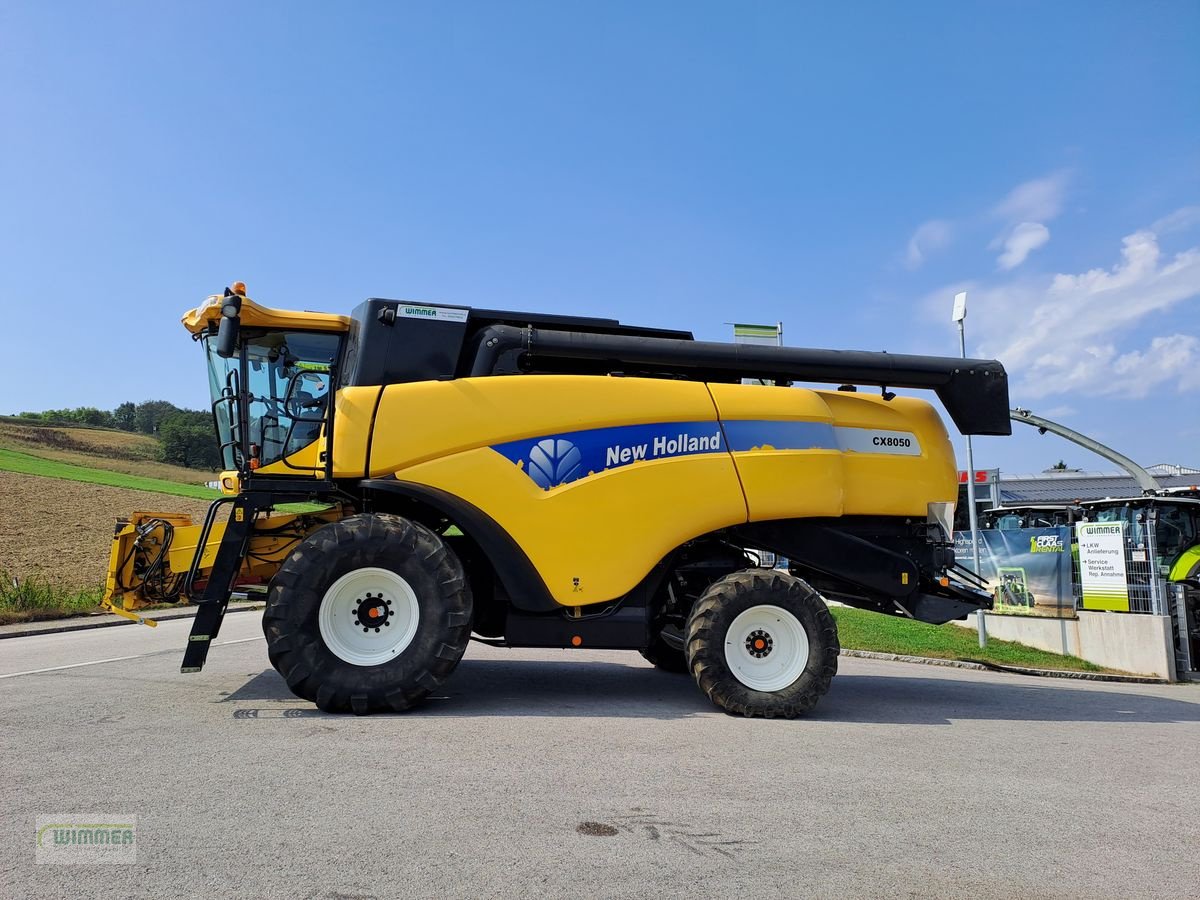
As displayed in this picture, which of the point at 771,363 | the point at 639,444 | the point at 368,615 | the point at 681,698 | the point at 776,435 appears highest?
the point at 771,363

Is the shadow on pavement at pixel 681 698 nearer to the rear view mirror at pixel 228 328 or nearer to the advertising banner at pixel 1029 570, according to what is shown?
the rear view mirror at pixel 228 328

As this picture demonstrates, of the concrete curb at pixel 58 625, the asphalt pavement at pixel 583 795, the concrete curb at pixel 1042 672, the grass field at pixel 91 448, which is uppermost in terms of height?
the grass field at pixel 91 448

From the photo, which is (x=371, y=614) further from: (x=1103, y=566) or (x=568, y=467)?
(x=1103, y=566)

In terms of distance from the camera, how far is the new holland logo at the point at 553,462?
271 inches

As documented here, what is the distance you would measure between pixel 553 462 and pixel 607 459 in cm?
48

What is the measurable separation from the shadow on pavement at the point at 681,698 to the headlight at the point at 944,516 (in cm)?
172

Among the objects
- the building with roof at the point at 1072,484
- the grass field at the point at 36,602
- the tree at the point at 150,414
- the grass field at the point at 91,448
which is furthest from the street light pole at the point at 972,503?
the tree at the point at 150,414

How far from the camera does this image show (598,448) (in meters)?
6.99

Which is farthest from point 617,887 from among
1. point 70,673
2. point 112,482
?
point 112,482

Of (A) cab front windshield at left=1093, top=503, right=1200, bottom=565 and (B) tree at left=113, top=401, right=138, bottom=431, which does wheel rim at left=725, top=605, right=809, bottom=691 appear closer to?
(A) cab front windshield at left=1093, top=503, right=1200, bottom=565

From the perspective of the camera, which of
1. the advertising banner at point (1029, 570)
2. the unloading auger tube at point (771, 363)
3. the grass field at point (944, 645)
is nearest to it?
the unloading auger tube at point (771, 363)

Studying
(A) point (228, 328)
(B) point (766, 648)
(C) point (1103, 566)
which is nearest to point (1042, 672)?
(C) point (1103, 566)

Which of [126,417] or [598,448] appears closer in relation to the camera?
[598,448]

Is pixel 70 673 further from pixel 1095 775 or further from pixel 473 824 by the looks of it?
pixel 1095 775
